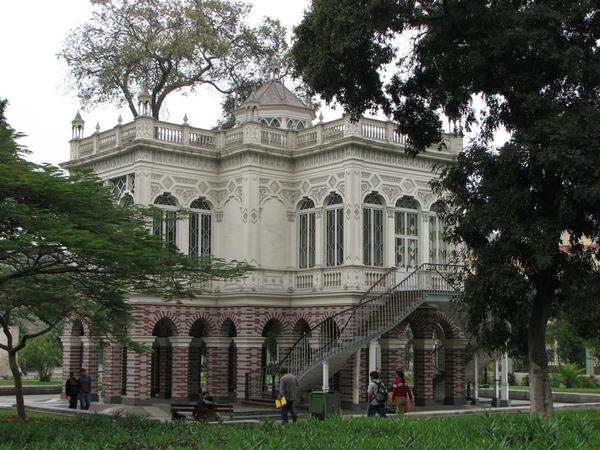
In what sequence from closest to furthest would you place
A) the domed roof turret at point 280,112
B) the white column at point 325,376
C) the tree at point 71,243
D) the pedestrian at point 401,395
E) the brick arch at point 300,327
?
the tree at point 71,243, the pedestrian at point 401,395, the white column at point 325,376, the brick arch at point 300,327, the domed roof turret at point 280,112

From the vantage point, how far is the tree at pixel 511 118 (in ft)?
57.0

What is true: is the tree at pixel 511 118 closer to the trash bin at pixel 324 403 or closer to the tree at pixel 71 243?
the trash bin at pixel 324 403

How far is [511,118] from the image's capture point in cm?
1928

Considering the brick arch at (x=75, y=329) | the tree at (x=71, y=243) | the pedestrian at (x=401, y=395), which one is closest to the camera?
the tree at (x=71, y=243)

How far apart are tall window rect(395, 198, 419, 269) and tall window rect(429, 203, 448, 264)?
61cm

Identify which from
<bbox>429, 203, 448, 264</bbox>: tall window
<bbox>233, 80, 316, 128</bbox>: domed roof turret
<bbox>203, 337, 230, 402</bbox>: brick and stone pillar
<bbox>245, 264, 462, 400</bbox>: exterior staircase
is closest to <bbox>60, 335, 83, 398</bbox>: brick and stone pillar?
<bbox>203, 337, 230, 402</bbox>: brick and stone pillar

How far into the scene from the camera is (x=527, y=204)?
18141 millimetres

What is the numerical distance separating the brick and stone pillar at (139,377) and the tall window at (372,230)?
738 centimetres

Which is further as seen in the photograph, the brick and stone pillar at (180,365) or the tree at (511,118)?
the brick and stone pillar at (180,365)

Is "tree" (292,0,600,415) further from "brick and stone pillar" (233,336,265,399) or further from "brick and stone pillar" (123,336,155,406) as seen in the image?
"brick and stone pillar" (123,336,155,406)

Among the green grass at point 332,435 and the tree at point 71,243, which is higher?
the tree at point 71,243

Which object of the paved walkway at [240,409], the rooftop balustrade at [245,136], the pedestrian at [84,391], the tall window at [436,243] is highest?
the rooftop balustrade at [245,136]

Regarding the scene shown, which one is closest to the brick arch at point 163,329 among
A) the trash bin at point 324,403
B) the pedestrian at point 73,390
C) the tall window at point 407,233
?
the pedestrian at point 73,390

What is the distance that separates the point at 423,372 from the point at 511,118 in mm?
13095
